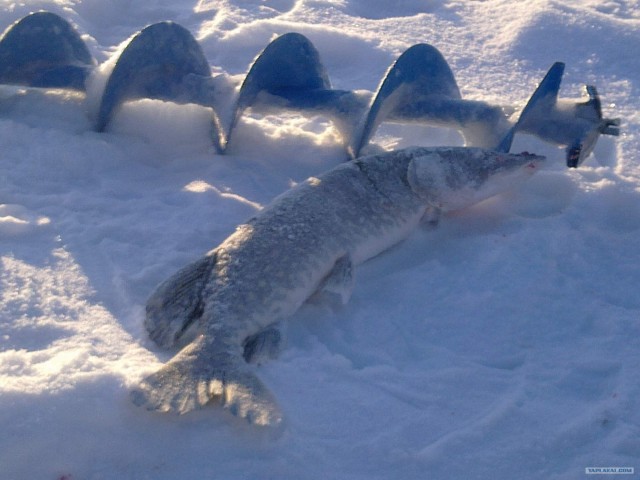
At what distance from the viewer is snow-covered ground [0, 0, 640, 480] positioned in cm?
202

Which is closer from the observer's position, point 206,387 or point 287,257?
point 206,387

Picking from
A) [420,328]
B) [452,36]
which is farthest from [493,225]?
[452,36]

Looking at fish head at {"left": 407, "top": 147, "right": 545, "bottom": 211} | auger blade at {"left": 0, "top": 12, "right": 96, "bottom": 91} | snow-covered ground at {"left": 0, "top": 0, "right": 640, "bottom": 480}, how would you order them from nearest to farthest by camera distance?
snow-covered ground at {"left": 0, "top": 0, "right": 640, "bottom": 480}
fish head at {"left": 407, "top": 147, "right": 545, "bottom": 211}
auger blade at {"left": 0, "top": 12, "right": 96, "bottom": 91}

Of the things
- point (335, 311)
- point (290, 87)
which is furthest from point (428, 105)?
point (335, 311)

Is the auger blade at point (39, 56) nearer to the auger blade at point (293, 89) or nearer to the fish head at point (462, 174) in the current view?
the auger blade at point (293, 89)

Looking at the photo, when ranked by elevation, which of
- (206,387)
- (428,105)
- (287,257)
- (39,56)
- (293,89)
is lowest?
(206,387)

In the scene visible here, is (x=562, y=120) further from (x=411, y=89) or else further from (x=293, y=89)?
(x=293, y=89)

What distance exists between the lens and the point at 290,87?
352 cm

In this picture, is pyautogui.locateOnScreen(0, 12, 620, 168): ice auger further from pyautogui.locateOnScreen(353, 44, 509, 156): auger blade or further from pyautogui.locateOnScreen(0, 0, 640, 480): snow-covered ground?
pyautogui.locateOnScreen(0, 0, 640, 480): snow-covered ground

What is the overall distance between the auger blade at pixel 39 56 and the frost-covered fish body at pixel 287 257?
151 centimetres

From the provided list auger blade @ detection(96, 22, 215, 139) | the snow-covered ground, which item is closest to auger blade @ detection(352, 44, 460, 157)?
the snow-covered ground

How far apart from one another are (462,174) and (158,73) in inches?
60.3

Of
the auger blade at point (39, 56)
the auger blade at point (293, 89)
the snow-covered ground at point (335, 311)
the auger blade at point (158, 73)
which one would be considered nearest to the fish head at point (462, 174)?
the snow-covered ground at point (335, 311)

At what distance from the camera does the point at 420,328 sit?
100 inches
